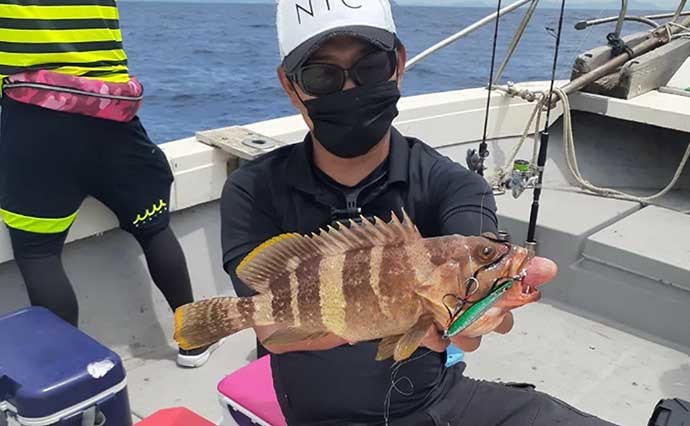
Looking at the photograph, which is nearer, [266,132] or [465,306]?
[465,306]

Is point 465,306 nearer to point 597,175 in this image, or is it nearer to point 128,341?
point 128,341

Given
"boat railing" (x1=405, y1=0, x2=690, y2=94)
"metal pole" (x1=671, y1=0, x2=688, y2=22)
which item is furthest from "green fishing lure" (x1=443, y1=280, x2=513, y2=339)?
"metal pole" (x1=671, y1=0, x2=688, y2=22)

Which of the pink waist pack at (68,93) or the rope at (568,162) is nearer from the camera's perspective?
the pink waist pack at (68,93)

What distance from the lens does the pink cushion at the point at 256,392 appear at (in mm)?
1992

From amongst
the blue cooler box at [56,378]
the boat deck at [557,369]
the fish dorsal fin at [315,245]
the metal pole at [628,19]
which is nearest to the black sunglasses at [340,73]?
the fish dorsal fin at [315,245]

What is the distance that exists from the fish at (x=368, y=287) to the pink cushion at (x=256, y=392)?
1.92 ft

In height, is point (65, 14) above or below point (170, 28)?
above

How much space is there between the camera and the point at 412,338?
4.35 ft

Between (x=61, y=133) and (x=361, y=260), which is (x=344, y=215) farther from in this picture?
(x=61, y=133)

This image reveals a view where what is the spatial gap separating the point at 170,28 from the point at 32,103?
28.4 metres

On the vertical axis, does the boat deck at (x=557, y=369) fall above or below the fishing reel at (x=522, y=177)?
below

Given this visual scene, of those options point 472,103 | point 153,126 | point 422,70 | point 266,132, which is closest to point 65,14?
point 266,132

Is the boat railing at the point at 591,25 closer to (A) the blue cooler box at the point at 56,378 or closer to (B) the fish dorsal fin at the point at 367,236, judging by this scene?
(A) the blue cooler box at the point at 56,378

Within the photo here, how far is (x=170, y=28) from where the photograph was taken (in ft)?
95.7
